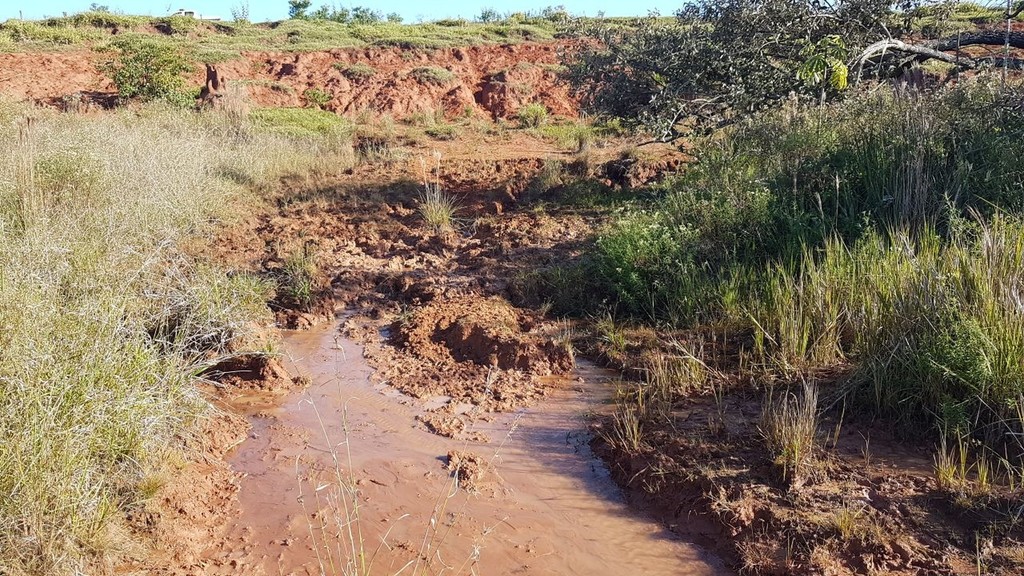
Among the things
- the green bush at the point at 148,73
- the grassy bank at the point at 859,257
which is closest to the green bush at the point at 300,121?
the green bush at the point at 148,73

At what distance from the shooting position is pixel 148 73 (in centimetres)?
1764

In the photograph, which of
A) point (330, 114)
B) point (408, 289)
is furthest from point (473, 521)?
point (330, 114)

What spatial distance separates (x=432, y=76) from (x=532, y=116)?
434 centimetres

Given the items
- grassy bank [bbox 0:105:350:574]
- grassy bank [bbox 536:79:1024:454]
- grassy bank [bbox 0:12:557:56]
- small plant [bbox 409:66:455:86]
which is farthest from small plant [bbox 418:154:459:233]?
grassy bank [bbox 0:12:557:56]

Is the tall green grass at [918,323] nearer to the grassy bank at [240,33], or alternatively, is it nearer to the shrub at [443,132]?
the shrub at [443,132]

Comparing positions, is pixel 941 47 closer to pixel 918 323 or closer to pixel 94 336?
pixel 918 323

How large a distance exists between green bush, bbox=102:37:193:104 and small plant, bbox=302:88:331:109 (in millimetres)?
2850

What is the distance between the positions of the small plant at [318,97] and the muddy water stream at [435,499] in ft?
49.7

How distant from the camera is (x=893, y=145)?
621 centimetres

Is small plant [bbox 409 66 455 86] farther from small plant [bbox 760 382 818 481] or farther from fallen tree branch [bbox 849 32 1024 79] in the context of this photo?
small plant [bbox 760 382 818 481]

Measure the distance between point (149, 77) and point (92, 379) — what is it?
1624 centimetres

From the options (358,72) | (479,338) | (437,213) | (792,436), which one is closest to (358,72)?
(358,72)

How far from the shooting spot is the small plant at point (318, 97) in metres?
19.1

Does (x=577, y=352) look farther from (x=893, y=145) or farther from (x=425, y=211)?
(x=425, y=211)
